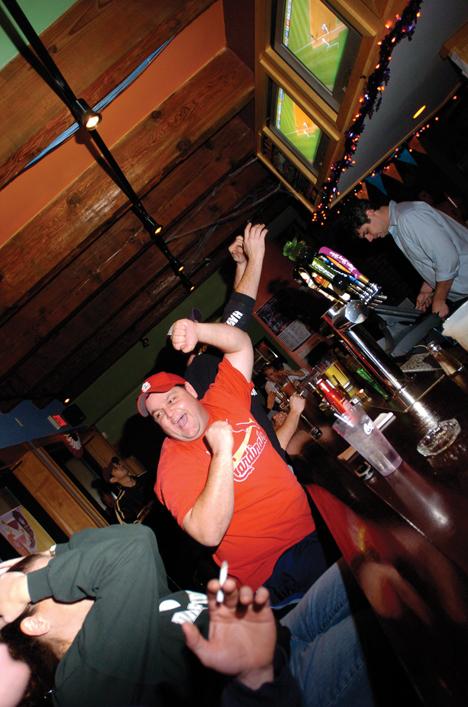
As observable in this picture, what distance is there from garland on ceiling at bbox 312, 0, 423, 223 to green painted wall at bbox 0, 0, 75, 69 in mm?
1592

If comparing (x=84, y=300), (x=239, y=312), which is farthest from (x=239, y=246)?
(x=84, y=300)

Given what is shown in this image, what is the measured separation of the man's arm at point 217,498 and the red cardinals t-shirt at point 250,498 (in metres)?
0.16

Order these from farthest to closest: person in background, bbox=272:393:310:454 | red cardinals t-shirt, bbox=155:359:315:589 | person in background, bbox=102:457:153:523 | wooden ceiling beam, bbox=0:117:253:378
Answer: person in background, bbox=102:457:153:523, wooden ceiling beam, bbox=0:117:253:378, person in background, bbox=272:393:310:454, red cardinals t-shirt, bbox=155:359:315:589

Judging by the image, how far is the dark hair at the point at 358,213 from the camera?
3238 millimetres

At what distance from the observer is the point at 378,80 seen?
7.21 feet

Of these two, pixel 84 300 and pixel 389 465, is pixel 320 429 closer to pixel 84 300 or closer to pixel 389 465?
pixel 389 465

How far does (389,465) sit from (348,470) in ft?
0.68

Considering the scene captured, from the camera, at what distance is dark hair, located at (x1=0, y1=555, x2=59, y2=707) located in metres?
1.21

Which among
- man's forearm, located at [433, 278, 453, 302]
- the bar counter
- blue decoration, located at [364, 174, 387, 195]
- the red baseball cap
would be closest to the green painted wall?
the red baseball cap

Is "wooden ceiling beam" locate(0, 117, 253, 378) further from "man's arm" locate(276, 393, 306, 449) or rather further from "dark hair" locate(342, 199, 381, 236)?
"man's arm" locate(276, 393, 306, 449)

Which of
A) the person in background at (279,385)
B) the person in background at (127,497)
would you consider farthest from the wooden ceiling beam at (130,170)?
the person in background at (127,497)

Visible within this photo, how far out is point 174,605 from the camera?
138cm

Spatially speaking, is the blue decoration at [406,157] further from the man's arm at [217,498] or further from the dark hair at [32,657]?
the dark hair at [32,657]

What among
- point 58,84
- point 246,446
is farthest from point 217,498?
point 58,84
